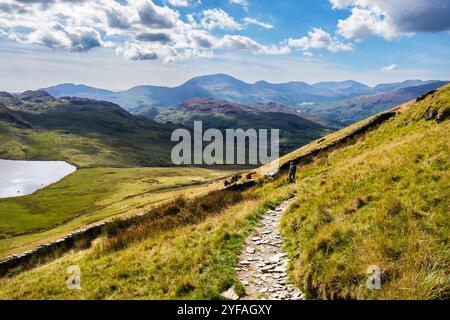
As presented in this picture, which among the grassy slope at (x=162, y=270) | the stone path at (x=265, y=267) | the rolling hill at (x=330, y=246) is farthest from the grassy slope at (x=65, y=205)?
the stone path at (x=265, y=267)

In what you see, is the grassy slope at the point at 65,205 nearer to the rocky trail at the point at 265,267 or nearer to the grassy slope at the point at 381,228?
the grassy slope at the point at 381,228

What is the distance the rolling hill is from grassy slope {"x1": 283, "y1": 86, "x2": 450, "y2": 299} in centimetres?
3

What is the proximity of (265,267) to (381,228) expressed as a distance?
4.54 m

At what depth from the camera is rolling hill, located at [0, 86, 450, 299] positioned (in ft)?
34.7

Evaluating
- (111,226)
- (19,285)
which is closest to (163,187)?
(111,226)

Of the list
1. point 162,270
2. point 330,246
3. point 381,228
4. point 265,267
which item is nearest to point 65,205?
point 162,270

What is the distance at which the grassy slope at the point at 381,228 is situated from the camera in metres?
10.2

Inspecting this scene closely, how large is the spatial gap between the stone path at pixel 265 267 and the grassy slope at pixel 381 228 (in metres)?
0.53
